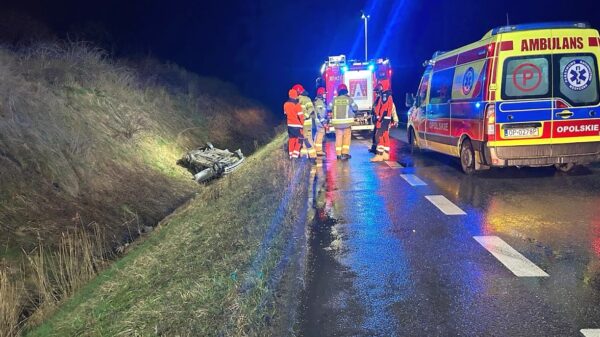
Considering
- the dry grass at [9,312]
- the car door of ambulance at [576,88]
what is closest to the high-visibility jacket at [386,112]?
the car door of ambulance at [576,88]

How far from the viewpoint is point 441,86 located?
11.1 m

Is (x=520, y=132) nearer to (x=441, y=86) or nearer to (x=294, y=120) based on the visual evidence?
(x=441, y=86)

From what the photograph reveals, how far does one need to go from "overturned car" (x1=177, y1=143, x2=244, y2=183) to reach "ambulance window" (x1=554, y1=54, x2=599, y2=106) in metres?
8.71

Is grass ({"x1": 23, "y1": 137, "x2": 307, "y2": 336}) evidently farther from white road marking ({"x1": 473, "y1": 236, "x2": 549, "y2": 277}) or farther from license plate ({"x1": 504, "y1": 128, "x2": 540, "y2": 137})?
license plate ({"x1": 504, "y1": 128, "x2": 540, "y2": 137})

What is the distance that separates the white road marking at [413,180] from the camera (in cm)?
935

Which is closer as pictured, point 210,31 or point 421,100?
point 421,100

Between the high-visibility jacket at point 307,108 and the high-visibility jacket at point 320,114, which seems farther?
the high-visibility jacket at point 320,114

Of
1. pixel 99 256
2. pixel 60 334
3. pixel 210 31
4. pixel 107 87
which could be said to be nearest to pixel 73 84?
pixel 107 87

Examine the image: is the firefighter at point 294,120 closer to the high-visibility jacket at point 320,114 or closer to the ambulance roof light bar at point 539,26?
the high-visibility jacket at point 320,114

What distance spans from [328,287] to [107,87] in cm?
1195

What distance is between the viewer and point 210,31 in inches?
A: 1914

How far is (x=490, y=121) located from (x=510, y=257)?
4.02 m

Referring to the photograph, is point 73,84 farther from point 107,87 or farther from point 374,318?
point 374,318

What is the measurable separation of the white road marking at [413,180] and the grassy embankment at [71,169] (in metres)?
4.88
